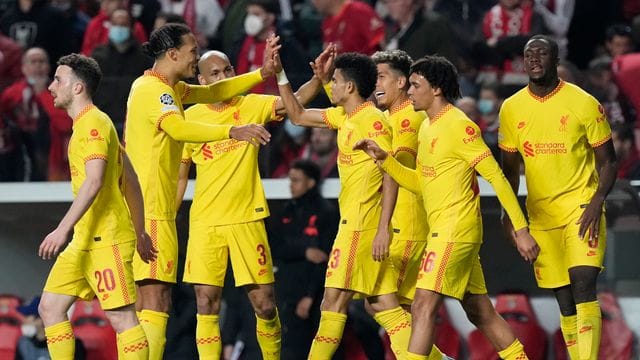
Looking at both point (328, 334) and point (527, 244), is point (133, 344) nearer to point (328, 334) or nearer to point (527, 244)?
point (328, 334)

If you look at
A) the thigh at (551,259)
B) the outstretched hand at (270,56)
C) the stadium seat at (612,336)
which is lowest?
the stadium seat at (612,336)

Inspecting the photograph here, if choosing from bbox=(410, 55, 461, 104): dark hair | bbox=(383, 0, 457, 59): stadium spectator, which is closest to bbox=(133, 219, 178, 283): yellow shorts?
bbox=(410, 55, 461, 104): dark hair

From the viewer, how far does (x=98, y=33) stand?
49.8 feet

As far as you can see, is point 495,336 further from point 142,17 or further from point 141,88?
point 142,17

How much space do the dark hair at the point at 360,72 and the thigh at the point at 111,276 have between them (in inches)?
80.8

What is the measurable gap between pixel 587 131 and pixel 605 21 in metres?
5.15

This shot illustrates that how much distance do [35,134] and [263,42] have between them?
215 centimetres

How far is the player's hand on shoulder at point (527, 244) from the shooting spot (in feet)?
34.1

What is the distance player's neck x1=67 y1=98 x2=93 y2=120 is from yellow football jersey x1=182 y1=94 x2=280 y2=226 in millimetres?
1461

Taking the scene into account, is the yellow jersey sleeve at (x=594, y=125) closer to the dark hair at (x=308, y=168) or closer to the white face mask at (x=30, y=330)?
the dark hair at (x=308, y=168)

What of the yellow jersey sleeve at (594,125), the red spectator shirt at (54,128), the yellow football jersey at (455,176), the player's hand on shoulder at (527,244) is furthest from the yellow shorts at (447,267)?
the red spectator shirt at (54,128)

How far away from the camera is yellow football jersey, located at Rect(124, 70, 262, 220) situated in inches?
428

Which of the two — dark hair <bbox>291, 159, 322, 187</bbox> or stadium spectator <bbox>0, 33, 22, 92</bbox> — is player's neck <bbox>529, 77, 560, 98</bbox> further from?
stadium spectator <bbox>0, 33, 22, 92</bbox>

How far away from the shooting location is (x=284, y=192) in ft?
44.7
